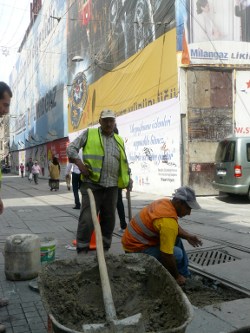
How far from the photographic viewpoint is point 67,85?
2917cm

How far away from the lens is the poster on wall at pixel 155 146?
14.1 m

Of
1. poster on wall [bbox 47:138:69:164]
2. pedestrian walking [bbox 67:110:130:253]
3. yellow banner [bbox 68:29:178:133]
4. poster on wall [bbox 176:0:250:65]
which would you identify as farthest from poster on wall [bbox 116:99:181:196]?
poster on wall [bbox 47:138:69:164]

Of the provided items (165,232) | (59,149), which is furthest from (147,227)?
(59,149)

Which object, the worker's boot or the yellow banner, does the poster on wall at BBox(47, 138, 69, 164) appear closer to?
the yellow banner

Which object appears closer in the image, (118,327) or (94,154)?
(118,327)

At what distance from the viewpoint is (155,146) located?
609 inches

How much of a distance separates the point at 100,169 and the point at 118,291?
1.91 meters

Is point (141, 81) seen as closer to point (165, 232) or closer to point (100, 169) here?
point (100, 169)

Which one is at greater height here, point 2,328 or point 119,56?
point 119,56

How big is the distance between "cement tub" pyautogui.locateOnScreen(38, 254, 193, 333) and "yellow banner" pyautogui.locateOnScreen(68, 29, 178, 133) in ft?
36.6

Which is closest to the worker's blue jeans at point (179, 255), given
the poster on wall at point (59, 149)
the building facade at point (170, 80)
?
the building facade at point (170, 80)

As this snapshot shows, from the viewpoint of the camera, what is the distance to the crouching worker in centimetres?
361

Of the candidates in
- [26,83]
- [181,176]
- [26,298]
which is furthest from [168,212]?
[26,83]

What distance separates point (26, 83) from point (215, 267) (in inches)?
1929
